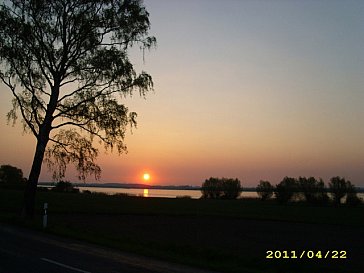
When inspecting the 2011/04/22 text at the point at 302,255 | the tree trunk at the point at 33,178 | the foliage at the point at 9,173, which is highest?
the foliage at the point at 9,173

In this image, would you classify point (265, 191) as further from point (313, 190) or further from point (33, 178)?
point (33, 178)

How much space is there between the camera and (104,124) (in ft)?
77.4

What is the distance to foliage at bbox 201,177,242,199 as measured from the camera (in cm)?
14262

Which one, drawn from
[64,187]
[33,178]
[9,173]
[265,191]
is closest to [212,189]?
[265,191]

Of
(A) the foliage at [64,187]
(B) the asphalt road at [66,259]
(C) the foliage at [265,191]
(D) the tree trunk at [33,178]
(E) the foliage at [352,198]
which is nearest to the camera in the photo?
(B) the asphalt road at [66,259]

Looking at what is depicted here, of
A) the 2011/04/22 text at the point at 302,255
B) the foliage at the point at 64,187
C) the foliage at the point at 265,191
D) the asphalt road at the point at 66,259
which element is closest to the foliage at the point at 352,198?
the foliage at the point at 265,191

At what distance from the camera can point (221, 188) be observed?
147 meters

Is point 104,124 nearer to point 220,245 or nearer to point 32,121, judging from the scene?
point 32,121

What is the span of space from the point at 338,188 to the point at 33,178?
4742 inches

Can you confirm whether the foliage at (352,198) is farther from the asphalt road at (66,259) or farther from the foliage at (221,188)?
the asphalt road at (66,259)

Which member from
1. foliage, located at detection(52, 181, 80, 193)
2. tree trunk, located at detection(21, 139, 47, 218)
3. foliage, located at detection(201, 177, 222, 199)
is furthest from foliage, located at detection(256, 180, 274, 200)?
tree trunk, located at detection(21, 139, 47, 218)

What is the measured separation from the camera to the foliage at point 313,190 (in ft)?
373

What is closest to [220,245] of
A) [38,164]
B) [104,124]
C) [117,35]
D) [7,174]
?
[104,124]

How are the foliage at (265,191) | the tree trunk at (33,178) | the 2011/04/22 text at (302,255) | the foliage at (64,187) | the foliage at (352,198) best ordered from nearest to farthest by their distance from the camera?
the 2011/04/22 text at (302,255), the tree trunk at (33,178), the foliage at (64,187), the foliage at (352,198), the foliage at (265,191)
